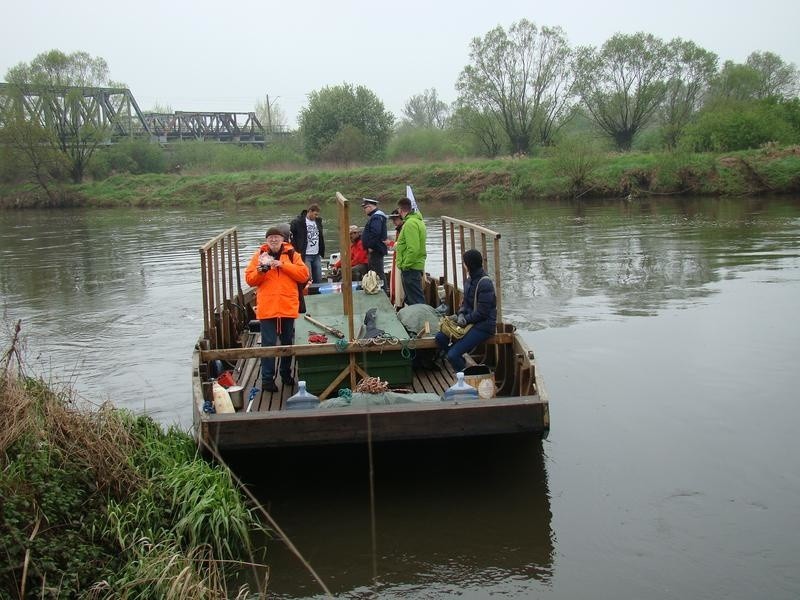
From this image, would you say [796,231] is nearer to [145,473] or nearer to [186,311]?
[186,311]

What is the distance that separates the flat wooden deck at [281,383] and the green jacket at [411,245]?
1.83m

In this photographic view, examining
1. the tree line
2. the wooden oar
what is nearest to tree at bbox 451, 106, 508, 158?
the tree line

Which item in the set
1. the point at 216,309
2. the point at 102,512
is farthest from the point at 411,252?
the point at 102,512

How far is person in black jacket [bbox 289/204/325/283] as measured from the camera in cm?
1336

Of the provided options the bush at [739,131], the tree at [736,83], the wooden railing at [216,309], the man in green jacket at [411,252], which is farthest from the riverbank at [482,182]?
the wooden railing at [216,309]

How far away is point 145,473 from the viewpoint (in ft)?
21.5

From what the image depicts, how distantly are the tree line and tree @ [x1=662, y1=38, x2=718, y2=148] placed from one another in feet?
0.20

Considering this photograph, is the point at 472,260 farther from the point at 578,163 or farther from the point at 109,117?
the point at 109,117

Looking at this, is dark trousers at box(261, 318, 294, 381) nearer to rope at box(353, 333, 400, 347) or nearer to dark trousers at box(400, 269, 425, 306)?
rope at box(353, 333, 400, 347)

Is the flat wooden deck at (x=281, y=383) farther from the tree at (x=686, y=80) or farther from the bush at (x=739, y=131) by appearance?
the tree at (x=686, y=80)

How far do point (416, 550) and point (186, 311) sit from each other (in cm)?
1145

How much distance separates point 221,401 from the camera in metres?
7.80

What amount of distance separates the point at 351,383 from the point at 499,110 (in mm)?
52497

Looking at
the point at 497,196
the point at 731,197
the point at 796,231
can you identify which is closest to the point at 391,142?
the point at 497,196
